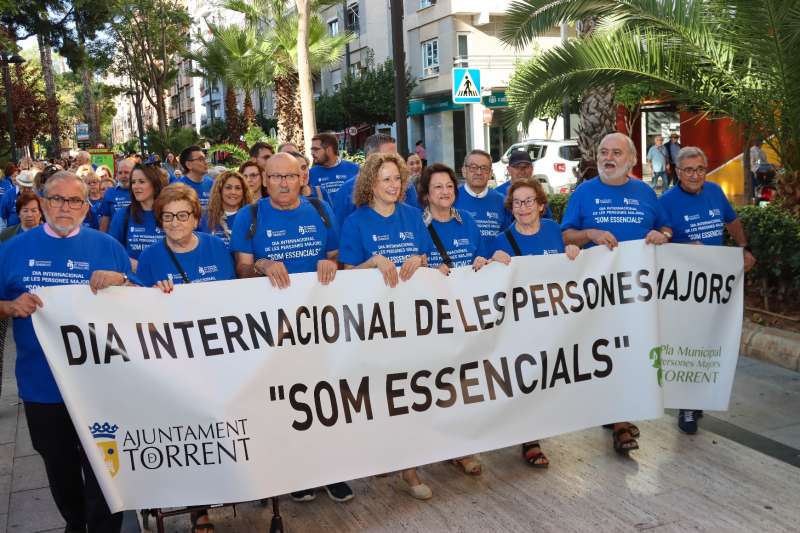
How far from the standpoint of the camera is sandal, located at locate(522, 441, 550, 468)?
15.9 feet

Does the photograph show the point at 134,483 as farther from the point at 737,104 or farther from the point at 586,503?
the point at 737,104

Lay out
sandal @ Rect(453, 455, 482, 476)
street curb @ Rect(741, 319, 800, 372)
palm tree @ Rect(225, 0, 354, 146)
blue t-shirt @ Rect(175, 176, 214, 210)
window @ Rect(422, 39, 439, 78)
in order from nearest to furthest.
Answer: sandal @ Rect(453, 455, 482, 476) → street curb @ Rect(741, 319, 800, 372) → blue t-shirt @ Rect(175, 176, 214, 210) → palm tree @ Rect(225, 0, 354, 146) → window @ Rect(422, 39, 439, 78)

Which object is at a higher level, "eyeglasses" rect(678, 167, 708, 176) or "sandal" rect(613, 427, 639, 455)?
"eyeglasses" rect(678, 167, 708, 176)

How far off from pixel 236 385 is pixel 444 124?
35313 mm

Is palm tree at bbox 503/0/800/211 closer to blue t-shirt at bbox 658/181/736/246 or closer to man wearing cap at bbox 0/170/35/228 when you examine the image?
blue t-shirt at bbox 658/181/736/246

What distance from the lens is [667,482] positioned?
4.55 metres

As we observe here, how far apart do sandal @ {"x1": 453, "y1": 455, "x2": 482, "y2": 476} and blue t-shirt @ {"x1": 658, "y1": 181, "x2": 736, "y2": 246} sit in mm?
1959

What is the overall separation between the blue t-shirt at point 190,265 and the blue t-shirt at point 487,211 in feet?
6.08

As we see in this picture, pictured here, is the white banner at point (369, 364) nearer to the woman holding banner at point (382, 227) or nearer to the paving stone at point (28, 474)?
the woman holding banner at point (382, 227)

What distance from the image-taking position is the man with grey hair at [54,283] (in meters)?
3.76

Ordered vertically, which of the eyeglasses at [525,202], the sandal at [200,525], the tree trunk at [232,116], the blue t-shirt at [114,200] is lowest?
the sandal at [200,525]

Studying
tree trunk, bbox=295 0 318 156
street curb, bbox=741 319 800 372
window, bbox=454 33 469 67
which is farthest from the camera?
window, bbox=454 33 469 67

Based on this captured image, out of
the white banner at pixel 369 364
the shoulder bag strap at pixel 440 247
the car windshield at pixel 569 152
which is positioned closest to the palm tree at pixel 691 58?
the white banner at pixel 369 364

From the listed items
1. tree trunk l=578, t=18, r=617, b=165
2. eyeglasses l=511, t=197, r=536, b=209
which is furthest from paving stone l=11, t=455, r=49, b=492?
tree trunk l=578, t=18, r=617, b=165
